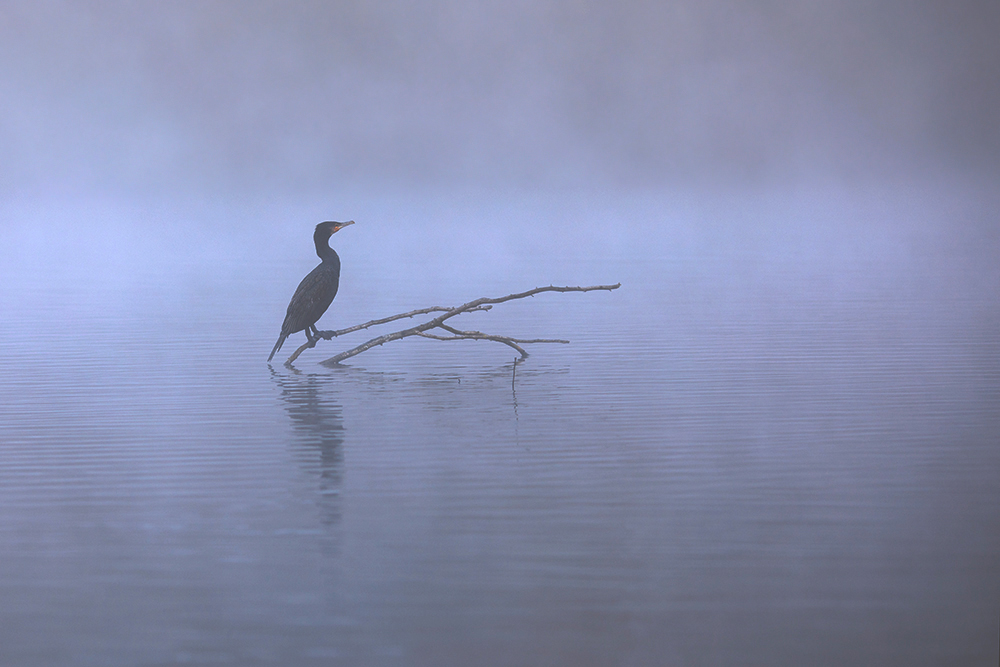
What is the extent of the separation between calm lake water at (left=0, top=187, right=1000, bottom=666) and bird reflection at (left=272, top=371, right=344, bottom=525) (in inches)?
1.3

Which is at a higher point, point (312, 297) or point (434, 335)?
point (312, 297)

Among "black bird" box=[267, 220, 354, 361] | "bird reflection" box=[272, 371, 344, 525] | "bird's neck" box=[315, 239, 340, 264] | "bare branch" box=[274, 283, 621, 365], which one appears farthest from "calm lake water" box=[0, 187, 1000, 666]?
"bird's neck" box=[315, 239, 340, 264]

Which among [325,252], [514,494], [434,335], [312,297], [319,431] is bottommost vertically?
[514,494]

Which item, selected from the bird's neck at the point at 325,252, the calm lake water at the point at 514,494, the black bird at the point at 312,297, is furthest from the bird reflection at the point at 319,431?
the bird's neck at the point at 325,252

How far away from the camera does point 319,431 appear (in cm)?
773

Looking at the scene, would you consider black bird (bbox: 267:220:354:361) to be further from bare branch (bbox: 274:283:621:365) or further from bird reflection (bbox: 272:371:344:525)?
bird reflection (bbox: 272:371:344:525)

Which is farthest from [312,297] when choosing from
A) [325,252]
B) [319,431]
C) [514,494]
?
[514,494]

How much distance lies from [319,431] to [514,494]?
2.01m

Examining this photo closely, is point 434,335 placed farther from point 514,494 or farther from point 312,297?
point 514,494

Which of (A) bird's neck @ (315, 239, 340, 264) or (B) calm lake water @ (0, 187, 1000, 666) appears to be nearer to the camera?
(B) calm lake water @ (0, 187, 1000, 666)

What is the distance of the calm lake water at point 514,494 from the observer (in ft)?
14.5

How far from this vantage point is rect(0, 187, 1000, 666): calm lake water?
4.42 m

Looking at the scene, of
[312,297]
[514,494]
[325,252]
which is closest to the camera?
[514,494]

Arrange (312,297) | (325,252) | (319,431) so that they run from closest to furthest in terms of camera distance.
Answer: (319,431) < (312,297) < (325,252)
